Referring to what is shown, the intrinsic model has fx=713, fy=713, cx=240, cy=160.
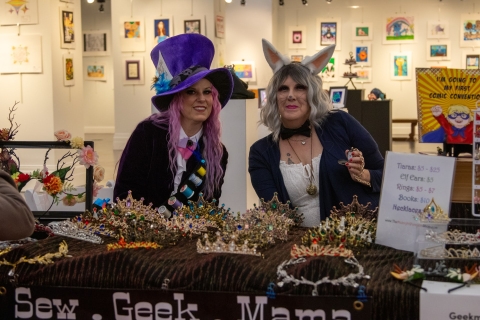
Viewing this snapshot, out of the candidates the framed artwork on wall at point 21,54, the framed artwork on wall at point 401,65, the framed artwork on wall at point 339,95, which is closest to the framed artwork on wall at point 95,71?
the framed artwork on wall at point 401,65

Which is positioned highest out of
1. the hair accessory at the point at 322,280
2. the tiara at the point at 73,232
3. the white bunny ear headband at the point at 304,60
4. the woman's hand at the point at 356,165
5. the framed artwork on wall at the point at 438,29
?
→ the framed artwork on wall at the point at 438,29

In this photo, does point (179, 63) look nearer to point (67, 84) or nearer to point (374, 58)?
point (67, 84)

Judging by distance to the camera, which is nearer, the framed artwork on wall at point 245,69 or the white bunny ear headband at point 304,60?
the white bunny ear headband at point 304,60

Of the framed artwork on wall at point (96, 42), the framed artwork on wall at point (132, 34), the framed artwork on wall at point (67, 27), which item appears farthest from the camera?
the framed artwork on wall at point (96, 42)

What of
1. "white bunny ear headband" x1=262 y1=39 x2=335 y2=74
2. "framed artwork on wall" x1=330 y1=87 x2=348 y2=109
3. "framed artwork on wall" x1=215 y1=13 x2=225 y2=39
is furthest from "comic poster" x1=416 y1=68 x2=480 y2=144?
"framed artwork on wall" x1=215 y1=13 x2=225 y2=39

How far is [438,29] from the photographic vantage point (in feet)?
57.0

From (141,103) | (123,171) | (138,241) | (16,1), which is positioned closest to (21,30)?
(16,1)

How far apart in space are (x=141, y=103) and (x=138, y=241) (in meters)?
11.7

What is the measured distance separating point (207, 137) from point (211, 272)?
1.23 meters

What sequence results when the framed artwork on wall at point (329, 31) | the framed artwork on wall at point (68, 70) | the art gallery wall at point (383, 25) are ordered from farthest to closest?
the framed artwork on wall at point (329, 31), the art gallery wall at point (383, 25), the framed artwork on wall at point (68, 70)

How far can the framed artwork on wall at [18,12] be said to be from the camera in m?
9.84

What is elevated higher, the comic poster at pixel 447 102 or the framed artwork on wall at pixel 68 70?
the framed artwork on wall at pixel 68 70

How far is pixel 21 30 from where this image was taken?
9969 mm

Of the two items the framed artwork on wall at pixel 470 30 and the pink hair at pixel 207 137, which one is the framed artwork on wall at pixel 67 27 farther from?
the framed artwork on wall at pixel 470 30
